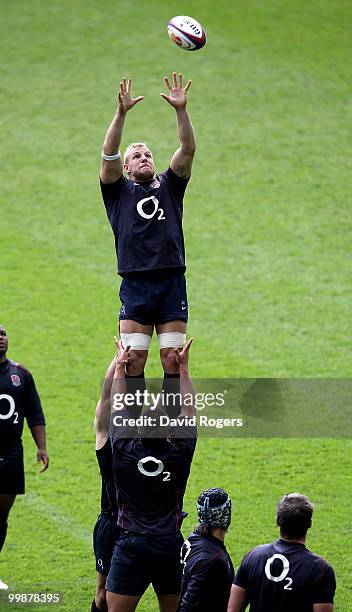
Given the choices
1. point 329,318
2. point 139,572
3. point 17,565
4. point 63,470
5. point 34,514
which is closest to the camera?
point 139,572

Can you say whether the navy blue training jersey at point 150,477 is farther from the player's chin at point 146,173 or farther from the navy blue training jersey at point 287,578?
the player's chin at point 146,173

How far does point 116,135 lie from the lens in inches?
291

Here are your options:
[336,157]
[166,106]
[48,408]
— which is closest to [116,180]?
[48,408]

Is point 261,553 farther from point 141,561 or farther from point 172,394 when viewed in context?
point 172,394

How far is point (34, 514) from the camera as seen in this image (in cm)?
1098

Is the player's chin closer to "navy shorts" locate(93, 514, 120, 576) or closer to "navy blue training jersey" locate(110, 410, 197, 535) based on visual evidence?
"navy blue training jersey" locate(110, 410, 197, 535)

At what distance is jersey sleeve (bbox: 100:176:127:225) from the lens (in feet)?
25.3

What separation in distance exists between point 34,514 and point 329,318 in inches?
231

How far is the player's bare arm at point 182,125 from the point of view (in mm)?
7441

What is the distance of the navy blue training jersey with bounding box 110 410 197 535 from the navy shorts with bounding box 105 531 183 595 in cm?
6

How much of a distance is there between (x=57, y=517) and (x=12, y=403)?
214cm

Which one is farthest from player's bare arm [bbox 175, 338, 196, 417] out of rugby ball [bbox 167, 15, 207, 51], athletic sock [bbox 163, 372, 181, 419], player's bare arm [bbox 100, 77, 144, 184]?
rugby ball [bbox 167, 15, 207, 51]

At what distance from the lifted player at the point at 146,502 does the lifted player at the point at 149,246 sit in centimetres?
93

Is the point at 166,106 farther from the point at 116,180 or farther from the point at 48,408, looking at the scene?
the point at 116,180
